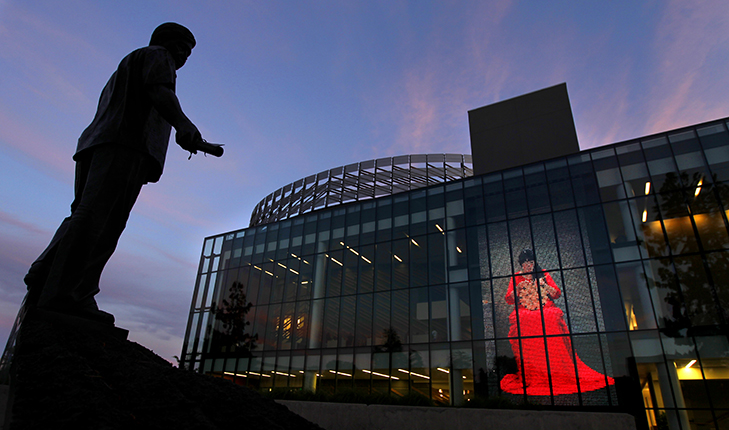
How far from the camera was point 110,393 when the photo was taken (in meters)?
2.23

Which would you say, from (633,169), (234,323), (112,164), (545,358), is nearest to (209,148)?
(112,164)

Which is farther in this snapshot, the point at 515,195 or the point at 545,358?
the point at 515,195

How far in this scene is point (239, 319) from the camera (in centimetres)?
2803

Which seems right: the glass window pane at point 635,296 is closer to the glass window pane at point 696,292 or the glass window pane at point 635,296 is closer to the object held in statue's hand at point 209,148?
the glass window pane at point 696,292

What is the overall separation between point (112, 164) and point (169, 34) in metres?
1.36

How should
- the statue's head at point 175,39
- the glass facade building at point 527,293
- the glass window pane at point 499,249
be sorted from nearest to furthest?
the statue's head at point 175,39 → the glass facade building at point 527,293 → the glass window pane at point 499,249

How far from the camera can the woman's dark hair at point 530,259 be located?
20.2 m

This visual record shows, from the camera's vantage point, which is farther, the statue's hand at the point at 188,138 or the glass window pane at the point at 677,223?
the glass window pane at the point at 677,223

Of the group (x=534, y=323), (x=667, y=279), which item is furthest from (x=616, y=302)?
(x=534, y=323)

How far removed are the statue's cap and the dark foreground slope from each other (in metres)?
2.60

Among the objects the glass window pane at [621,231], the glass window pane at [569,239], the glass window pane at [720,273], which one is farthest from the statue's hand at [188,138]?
the glass window pane at [720,273]

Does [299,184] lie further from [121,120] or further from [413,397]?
[121,120]

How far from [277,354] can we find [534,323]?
574 inches

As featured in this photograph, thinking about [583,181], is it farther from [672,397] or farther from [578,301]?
[672,397]
